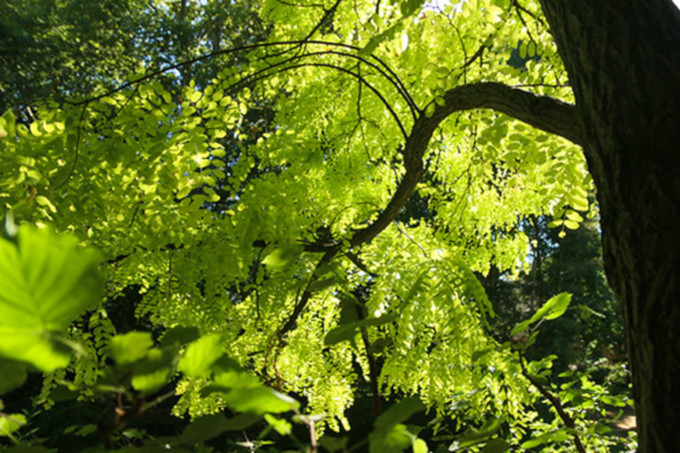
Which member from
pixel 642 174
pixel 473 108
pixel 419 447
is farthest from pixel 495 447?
pixel 473 108

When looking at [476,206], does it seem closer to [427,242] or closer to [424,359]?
[427,242]

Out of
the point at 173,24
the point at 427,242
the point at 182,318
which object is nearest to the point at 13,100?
the point at 173,24

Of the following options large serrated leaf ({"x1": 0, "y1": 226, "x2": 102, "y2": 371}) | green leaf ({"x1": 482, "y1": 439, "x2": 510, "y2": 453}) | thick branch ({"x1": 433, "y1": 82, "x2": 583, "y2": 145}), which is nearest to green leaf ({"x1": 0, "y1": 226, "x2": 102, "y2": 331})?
large serrated leaf ({"x1": 0, "y1": 226, "x2": 102, "y2": 371})

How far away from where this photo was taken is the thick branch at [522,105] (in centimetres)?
136

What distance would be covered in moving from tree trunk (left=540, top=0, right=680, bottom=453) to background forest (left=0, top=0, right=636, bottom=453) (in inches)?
5.1

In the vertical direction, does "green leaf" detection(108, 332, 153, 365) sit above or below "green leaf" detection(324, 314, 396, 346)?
below

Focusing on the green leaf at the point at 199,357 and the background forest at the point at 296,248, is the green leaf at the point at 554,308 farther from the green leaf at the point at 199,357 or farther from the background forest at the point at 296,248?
the green leaf at the point at 199,357

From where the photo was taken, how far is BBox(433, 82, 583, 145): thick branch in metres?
1.36

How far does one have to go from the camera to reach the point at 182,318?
2.52 metres

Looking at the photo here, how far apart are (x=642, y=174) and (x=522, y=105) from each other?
0.73 meters

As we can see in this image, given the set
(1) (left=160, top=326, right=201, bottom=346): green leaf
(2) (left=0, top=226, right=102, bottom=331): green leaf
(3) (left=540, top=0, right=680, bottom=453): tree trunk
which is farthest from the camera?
(3) (left=540, top=0, right=680, bottom=453): tree trunk

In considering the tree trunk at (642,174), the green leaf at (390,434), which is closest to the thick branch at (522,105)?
the tree trunk at (642,174)

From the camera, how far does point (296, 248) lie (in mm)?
713

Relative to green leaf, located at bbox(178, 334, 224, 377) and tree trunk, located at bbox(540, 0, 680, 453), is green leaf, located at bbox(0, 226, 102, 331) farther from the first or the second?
Answer: tree trunk, located at bbox(540, 0, 680, 453)
